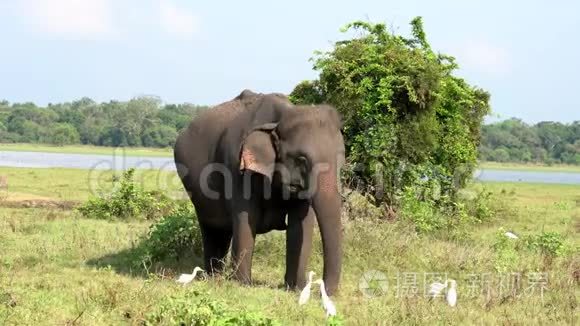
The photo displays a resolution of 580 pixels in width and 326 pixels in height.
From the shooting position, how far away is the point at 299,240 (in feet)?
31.7

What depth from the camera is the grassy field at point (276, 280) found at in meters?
7.71

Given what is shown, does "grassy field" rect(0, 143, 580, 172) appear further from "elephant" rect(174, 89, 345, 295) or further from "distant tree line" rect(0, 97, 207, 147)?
"elephant" rect(174, 89, 345, 295)

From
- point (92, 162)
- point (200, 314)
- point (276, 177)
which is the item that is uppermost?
point (276, 177)

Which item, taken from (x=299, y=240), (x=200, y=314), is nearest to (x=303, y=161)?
(x=299, y=240)

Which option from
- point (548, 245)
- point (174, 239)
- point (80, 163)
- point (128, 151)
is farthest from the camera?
point (128, 151)

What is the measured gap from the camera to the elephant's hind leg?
444 inches

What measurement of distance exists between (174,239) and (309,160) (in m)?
3.99

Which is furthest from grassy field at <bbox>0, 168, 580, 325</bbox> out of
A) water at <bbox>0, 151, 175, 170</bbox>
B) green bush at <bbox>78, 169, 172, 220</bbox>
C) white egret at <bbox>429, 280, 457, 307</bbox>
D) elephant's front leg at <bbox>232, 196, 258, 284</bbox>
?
water at <bbox>0, 151, 175, 170</bbox>

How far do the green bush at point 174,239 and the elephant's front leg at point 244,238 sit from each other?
2.57 metres

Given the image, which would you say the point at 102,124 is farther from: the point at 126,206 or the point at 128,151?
the point at 126,206

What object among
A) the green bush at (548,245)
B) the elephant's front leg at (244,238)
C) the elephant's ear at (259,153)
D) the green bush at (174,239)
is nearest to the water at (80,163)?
the green bush at (548,245)

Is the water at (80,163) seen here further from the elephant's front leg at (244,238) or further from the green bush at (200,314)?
the green bush at (200,314)

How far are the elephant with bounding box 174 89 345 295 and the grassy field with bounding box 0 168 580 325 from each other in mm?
608

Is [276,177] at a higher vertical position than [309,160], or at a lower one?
lower
